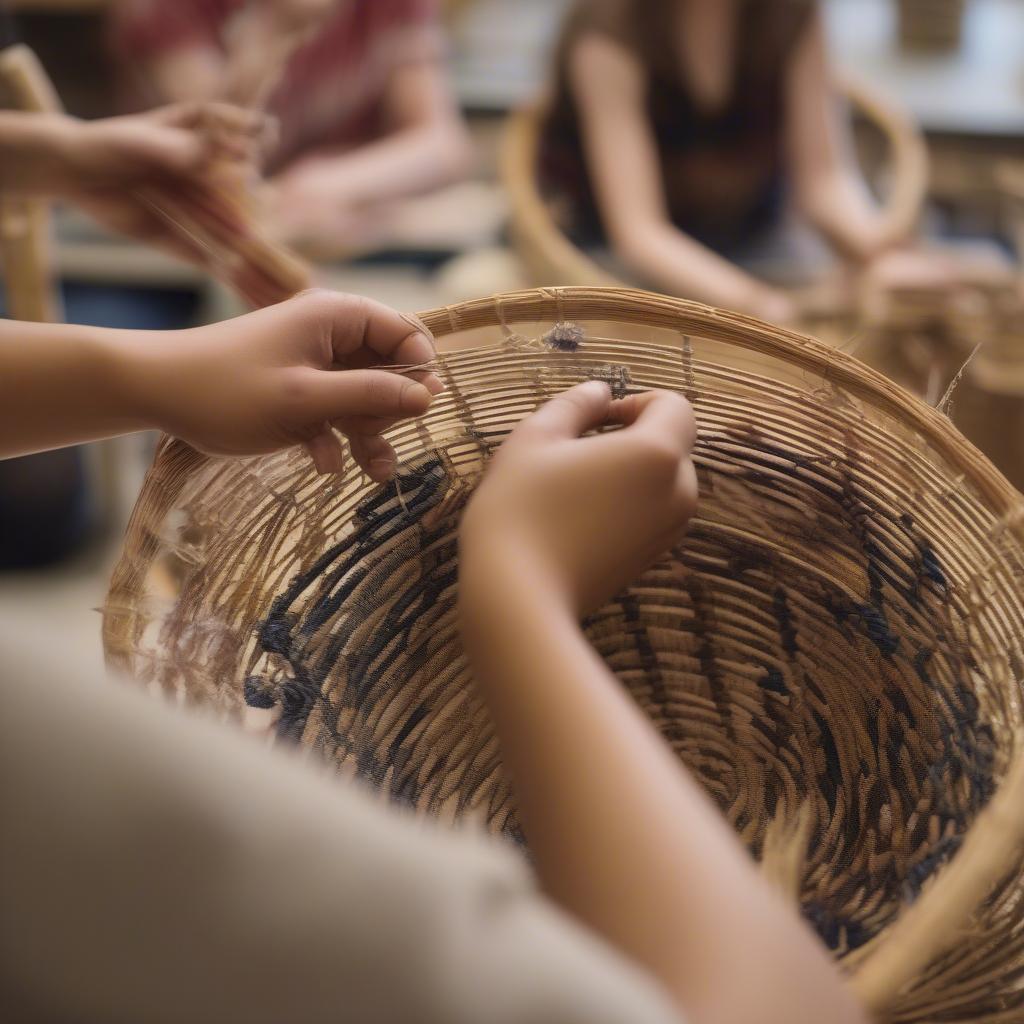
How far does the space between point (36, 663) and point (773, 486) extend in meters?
0.43

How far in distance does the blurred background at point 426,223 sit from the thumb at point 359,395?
408mm

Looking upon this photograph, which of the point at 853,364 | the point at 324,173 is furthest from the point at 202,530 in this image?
the point at 324,173

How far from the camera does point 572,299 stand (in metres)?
0.55

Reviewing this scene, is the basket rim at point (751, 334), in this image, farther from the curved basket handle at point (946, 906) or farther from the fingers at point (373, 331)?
the curved basket handle at point (946, 906)

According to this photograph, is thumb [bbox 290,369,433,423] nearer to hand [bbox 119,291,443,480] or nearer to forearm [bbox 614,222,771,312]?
hand [bbox 119,291,443,480]

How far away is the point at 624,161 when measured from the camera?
1.30m

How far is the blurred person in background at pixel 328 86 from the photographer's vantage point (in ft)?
4.38

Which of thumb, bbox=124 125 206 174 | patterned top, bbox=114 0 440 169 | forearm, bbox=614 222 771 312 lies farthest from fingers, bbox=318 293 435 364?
patterned top, bbox=114 0 440 169

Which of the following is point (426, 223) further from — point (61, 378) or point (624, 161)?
point (61, 378)

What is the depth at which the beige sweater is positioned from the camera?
0.21 metres

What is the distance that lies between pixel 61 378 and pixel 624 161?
940 mm

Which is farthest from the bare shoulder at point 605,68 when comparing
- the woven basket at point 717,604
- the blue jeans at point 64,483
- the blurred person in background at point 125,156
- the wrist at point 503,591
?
the wrist at point 503,591

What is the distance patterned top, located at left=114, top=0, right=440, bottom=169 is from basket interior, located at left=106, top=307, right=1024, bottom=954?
3.20ft

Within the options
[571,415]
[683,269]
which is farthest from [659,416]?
[683,269]
